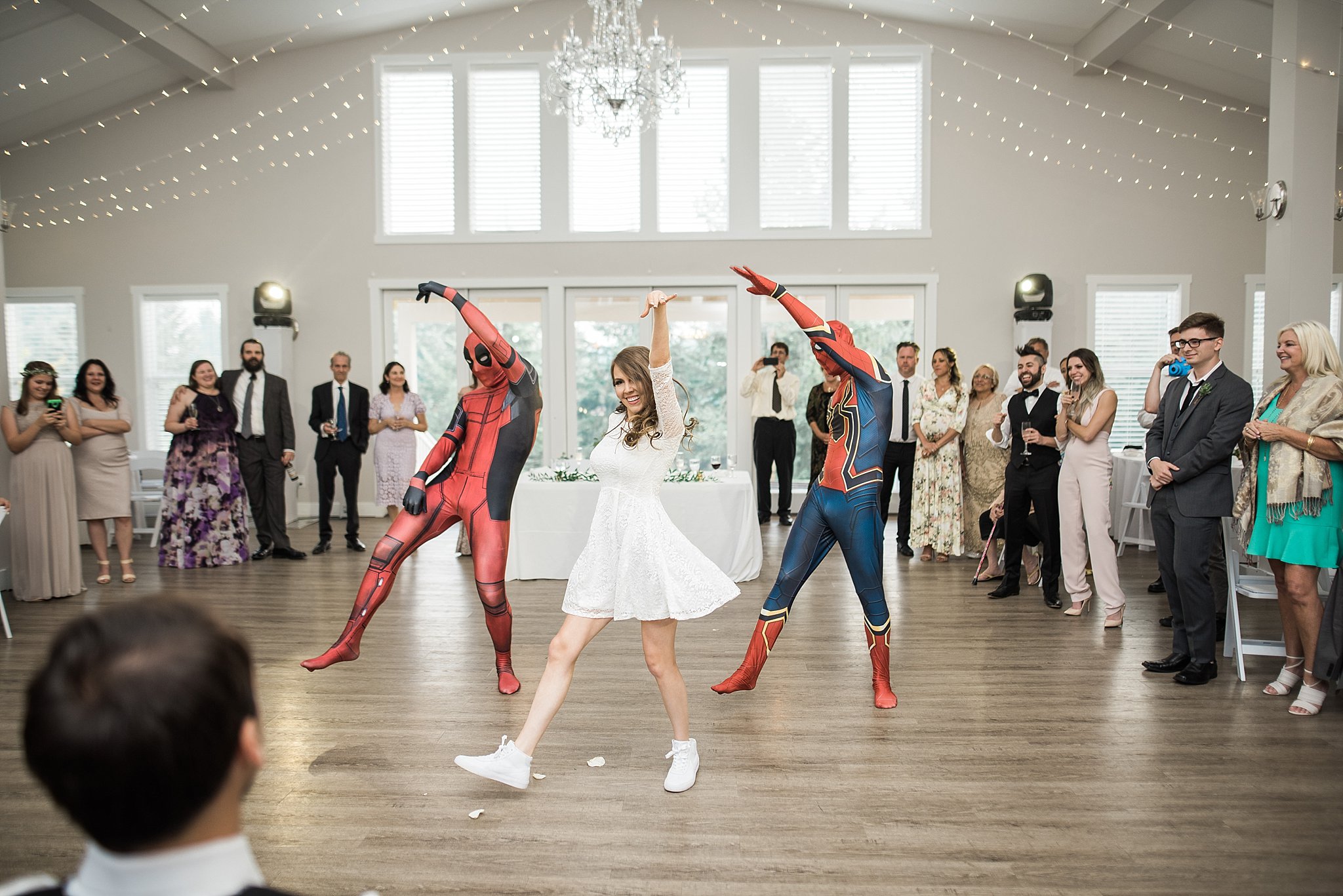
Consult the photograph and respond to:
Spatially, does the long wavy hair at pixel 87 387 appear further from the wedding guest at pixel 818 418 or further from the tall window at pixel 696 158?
the wedding guest at pixel 818 418

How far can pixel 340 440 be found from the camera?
7.39 metres

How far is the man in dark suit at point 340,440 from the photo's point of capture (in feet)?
24.2

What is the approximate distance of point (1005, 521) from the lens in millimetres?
5773

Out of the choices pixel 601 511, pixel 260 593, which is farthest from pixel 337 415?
pixel 601 511

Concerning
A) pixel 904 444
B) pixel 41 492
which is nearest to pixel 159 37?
pixel 41 492

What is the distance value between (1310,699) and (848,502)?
6.79 ft

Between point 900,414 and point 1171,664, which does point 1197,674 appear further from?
point 900,414

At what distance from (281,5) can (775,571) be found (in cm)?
703

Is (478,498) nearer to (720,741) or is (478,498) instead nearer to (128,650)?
(720,741)

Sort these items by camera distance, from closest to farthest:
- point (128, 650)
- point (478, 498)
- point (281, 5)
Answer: point (128, 650)
point (478, 498)
point (281, 5)

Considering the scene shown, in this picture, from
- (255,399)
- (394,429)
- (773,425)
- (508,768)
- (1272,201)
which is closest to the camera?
(508,768)

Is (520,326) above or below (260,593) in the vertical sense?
above

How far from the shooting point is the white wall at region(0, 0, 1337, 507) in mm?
8992

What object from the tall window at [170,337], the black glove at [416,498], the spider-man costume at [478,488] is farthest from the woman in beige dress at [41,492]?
the tall window at [170,337]
